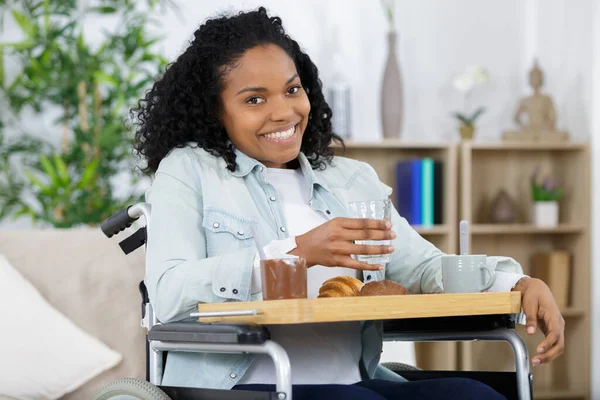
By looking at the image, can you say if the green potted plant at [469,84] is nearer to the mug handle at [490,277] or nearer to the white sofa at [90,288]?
the white sofa at [90,288]

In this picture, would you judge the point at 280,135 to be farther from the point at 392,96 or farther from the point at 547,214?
the point at 547,214

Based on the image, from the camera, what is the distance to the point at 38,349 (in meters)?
2.37

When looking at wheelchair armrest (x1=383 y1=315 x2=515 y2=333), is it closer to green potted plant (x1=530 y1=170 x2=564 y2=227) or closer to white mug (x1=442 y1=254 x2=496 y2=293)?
white mug (x1=442 y1=254 x2=496 y2=293)

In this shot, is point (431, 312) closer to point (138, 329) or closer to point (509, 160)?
point (138, 329)

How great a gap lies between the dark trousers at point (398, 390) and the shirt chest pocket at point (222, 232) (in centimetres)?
28

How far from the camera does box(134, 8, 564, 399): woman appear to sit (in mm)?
1563

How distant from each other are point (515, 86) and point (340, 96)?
1055 mm

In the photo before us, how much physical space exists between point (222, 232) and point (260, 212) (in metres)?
0.11

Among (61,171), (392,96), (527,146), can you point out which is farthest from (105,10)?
(527,146)

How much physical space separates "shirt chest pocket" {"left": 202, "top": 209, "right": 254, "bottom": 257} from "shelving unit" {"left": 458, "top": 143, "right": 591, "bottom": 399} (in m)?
2.57

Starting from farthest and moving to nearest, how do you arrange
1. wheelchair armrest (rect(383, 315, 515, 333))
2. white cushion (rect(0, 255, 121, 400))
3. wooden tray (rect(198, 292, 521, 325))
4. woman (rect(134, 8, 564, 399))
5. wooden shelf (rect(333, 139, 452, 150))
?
wooden shelf (rect(333, 139, 452, 150)) < white cushion (rect(0, 255, 121, 400)) < wheelchair armrest (rect(383, 315, 515, 333)) < woman (rect(134, 8, 564, 399)) < wooden tray (rect(198, 292, 521, 325))

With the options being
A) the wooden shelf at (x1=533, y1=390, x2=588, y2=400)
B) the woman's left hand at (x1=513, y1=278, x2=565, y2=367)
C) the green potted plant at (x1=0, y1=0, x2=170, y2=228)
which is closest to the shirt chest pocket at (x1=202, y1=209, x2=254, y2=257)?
the woman's left hand at (x1=513, y1=278, x2=565, y2=367)

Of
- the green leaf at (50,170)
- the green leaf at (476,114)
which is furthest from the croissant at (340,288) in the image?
the green leaf at (476,114)

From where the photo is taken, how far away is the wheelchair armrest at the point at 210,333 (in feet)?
4.43
